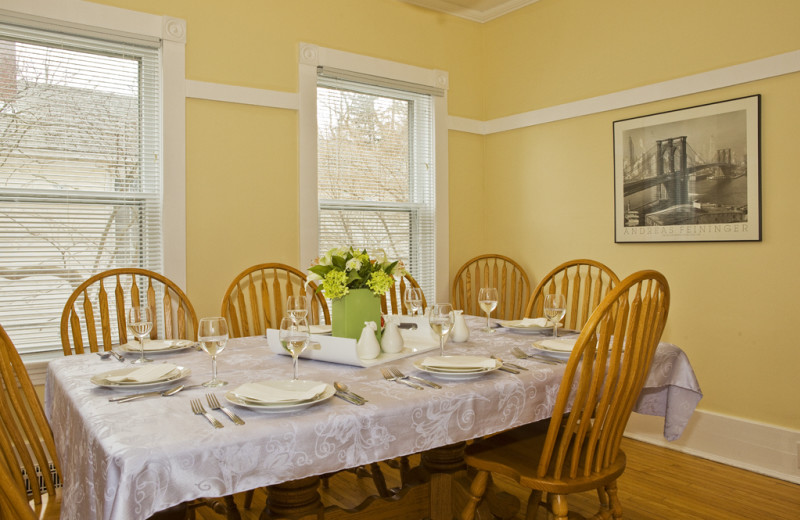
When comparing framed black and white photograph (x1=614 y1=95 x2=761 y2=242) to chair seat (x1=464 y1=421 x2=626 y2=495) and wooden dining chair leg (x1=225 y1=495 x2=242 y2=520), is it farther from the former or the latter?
wooden dining chair leg (x1=225 y1=495 x2=242 y2=520)

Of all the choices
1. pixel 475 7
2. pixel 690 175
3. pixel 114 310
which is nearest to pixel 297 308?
pixel 114 310

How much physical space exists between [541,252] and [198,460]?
309 cm

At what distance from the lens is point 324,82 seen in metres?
3.47

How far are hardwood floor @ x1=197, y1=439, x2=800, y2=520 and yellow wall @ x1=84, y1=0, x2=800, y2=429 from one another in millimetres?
338

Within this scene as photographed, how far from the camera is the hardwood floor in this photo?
2357 millimetres

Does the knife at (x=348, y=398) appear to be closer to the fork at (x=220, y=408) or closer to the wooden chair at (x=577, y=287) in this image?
the fork at (x=220, y=408)

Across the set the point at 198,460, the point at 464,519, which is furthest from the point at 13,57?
the point at 464,519

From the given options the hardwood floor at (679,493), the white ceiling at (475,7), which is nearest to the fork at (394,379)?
the hardwood floor at (679,493)

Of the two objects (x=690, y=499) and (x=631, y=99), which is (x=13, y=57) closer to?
(x=631, y=99)

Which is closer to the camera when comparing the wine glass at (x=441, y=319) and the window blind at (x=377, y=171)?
the wine glass at (x=441, y=319)

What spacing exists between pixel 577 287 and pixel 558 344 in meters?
1.12

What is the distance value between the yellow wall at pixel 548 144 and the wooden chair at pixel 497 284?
4.4 inches

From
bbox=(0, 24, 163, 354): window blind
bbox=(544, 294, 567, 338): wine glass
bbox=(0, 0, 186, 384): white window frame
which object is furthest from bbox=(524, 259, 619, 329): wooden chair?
bbox=(0, 24, 163, 354): window blind

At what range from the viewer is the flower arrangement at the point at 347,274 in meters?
1.83
